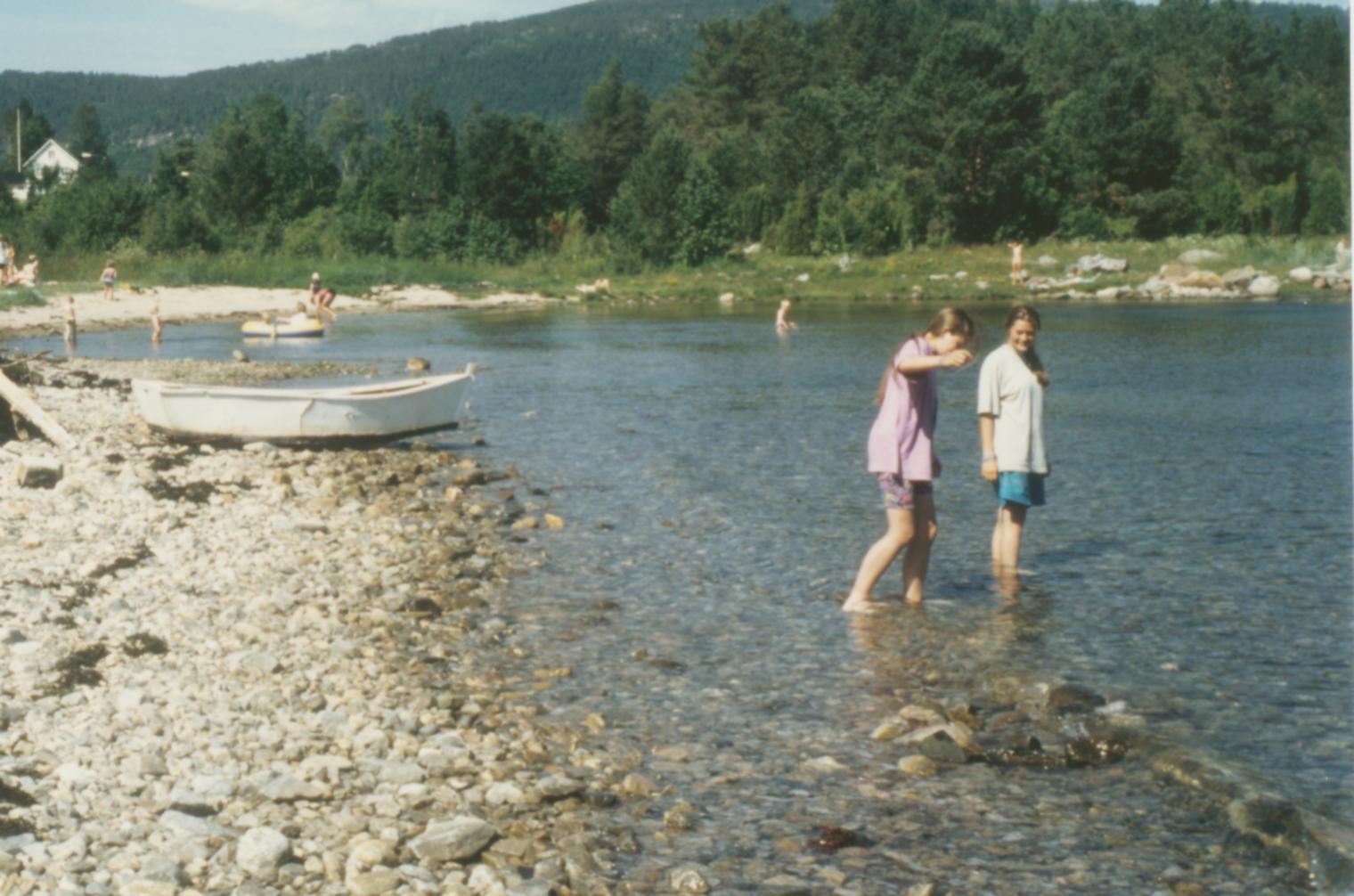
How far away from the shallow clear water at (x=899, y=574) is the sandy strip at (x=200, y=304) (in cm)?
2436

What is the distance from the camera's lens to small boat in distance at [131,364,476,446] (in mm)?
20078

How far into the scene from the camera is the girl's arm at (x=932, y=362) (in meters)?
9.86

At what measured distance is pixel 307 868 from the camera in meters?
6.81

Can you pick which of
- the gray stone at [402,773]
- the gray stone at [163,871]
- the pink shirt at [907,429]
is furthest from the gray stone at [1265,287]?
the gray stone at [163,871]

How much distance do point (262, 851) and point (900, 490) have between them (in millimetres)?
5414

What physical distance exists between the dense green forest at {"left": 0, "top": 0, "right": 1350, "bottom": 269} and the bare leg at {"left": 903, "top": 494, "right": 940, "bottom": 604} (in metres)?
68.6

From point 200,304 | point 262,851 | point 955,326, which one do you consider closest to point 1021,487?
point 955,326

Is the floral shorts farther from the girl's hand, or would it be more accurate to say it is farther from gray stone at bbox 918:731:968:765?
gray stone at bbox 918:731:968:765

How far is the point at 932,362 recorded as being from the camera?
1013 centimetres

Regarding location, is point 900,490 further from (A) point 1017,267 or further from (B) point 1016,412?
(A) point 1017,267

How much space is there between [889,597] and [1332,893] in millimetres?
5637

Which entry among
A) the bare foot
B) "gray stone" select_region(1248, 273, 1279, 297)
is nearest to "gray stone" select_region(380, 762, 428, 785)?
the bare foot

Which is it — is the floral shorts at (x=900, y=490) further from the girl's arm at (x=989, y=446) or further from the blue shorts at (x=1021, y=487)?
the blue shorts at (x=1021, y=487)

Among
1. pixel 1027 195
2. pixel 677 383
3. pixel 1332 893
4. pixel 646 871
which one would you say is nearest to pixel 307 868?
pixel 646 871
